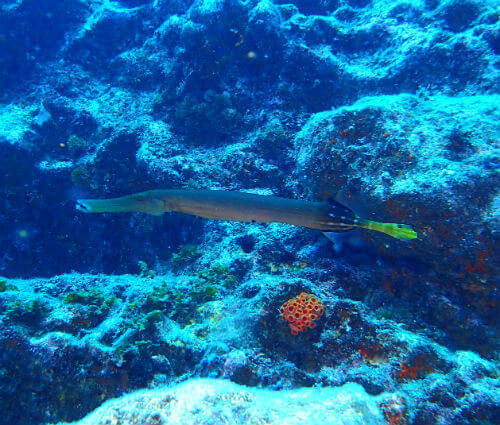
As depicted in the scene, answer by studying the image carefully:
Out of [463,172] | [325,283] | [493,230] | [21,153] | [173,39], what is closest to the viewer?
[493,230]

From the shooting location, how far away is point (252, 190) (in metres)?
6.69

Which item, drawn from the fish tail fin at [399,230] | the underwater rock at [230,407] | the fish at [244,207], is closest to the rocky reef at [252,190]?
the underwater rock at [230,407]

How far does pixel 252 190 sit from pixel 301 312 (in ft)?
11.5

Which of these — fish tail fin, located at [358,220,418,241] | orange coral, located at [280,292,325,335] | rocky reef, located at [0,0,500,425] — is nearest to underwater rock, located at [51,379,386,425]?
rocky reef, located at [0,0,500,425]

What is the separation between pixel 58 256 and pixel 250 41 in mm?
8971

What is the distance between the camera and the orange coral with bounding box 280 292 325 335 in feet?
12.0

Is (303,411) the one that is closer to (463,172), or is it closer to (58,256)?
(463,172)

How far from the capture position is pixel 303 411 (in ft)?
7.59

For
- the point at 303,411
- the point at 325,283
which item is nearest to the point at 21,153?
the point at 325,283

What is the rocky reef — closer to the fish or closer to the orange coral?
the orange coral

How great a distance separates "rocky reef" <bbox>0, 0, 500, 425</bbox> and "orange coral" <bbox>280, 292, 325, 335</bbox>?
0.13m

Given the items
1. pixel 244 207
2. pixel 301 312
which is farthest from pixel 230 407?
pixel 244 207

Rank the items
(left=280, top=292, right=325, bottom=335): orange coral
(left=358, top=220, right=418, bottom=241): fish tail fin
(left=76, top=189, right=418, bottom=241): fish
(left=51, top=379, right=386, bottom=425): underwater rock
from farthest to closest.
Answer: (left=76, top=189, right=418, bottom=241): fish, (left=280, top=292, right=325, bottom=335): orange coral, (left=358, top=220, right=418, bottom=241): fish tail fin, (left=51, top=379, right=386, bottom=425): underwater rock

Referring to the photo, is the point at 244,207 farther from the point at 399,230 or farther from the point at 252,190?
the point at 252,190
